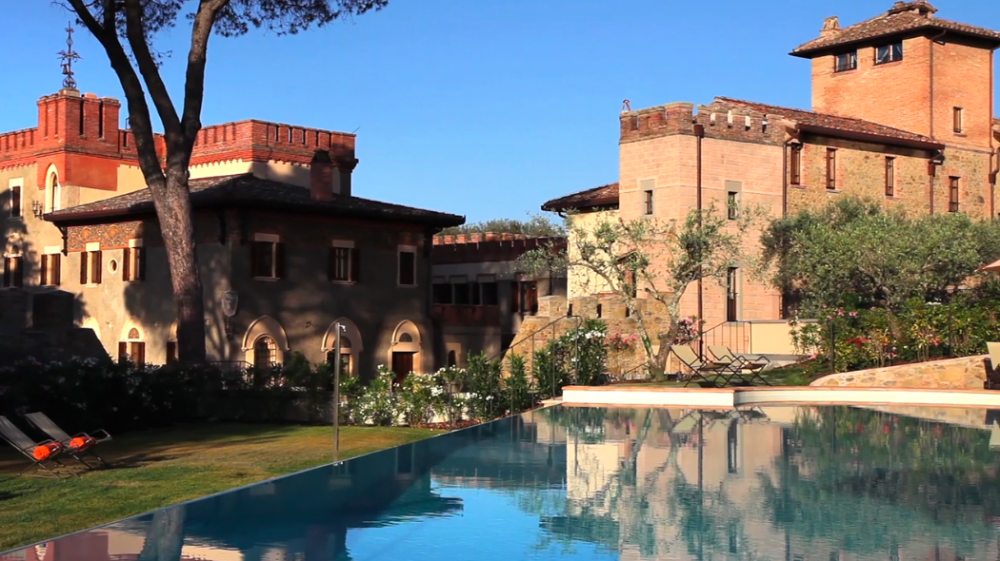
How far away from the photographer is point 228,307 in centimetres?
3253

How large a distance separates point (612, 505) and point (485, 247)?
33.1m

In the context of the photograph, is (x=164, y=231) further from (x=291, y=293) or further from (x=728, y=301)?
(x=728, y=301)

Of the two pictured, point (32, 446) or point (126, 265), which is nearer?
point (32, 446)

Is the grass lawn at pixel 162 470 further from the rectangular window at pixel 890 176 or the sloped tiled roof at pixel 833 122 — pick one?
the rectangular window at pixel 890 176

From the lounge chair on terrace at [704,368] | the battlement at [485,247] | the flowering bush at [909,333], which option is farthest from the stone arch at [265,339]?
the flowering bush at [909,333]

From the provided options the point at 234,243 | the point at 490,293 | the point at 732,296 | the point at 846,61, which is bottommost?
the point at 732,296

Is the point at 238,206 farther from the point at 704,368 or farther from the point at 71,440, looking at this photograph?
the point at 71,440

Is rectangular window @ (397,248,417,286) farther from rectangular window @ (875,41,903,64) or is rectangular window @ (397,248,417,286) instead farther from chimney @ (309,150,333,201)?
rectangular window @ (875,41,903,64)

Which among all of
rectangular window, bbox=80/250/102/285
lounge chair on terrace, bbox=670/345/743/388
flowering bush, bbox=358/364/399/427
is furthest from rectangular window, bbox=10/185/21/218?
lounge chair on terrace, bbox=670/345/743/388

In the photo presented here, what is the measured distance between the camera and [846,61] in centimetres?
3953

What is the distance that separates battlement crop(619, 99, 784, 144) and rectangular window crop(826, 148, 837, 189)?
1.88 metres

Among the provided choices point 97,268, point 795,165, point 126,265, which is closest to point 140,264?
point 126,265

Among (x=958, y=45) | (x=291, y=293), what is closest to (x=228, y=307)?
(x=291, y=293)

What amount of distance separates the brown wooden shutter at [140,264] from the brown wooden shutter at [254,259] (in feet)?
12.8
